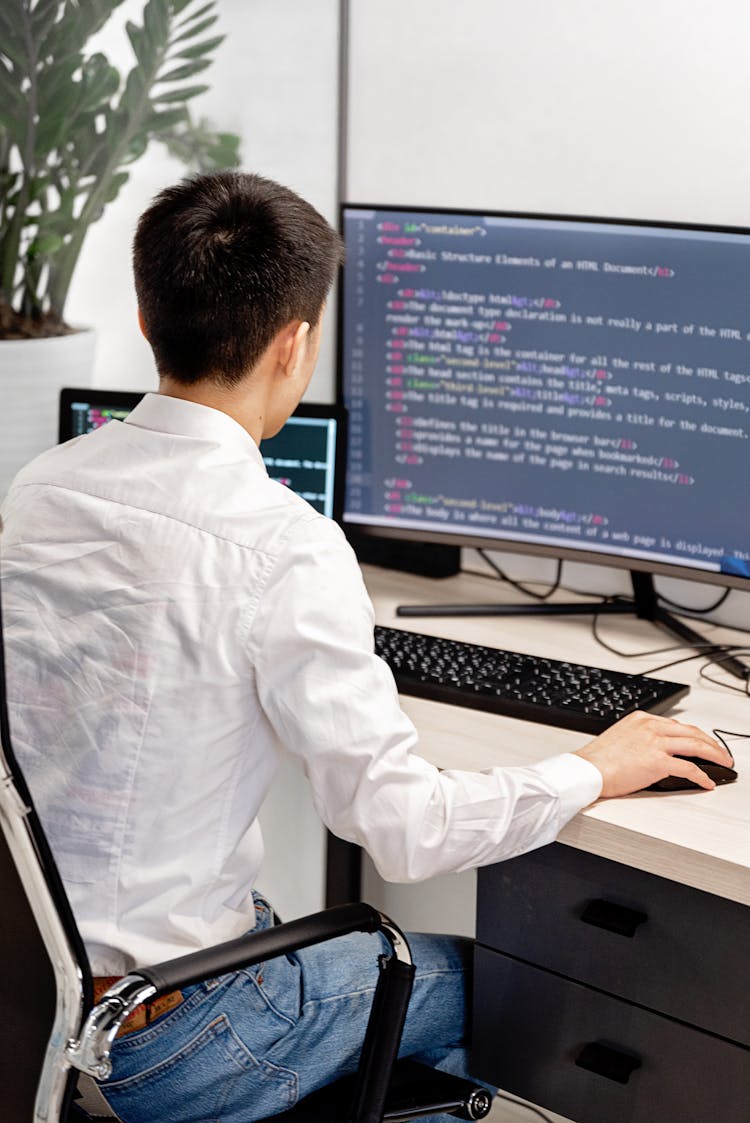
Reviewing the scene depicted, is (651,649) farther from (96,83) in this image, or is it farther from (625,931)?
(96,83)

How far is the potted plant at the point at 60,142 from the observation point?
2090mm

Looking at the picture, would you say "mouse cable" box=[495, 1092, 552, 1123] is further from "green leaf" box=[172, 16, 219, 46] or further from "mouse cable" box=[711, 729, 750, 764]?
"green leaf" box=[172, 16, 219, 46]

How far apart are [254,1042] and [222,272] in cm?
68

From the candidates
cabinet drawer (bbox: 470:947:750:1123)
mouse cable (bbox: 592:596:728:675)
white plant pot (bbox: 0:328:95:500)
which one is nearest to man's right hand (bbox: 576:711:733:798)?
cabinet drawer (bbox: 470:947:750:1123)

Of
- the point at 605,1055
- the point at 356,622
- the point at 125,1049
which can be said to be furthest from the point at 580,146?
the point at 125,1049

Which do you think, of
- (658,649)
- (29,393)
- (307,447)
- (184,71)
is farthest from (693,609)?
(184,71)

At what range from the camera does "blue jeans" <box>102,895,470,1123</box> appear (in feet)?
3.79

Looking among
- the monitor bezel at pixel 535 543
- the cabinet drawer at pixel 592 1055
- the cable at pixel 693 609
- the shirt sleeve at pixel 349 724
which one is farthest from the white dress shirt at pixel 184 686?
the cable at pixel 693 609

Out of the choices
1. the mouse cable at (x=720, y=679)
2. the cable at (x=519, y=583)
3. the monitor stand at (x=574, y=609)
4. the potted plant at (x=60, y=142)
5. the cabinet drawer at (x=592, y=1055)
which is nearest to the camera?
the cabinet drawer at (x=592, y=1055)

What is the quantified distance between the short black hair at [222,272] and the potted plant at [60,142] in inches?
40.4

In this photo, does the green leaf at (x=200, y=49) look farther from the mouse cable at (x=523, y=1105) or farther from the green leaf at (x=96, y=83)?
the mouse cable at (x=523, y=1105)

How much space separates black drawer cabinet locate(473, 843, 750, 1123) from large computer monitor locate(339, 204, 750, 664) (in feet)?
1.83

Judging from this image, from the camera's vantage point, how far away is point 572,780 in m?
1.21

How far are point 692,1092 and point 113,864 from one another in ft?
2.00
